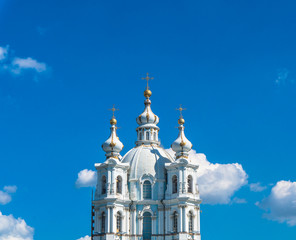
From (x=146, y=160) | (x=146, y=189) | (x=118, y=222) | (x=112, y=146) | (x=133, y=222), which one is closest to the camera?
(x=118, y=222)

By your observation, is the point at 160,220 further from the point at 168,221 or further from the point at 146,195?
the point at 146,195

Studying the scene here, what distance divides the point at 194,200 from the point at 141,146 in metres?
9.83

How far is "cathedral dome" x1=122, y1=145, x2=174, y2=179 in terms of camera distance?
86.2 metres

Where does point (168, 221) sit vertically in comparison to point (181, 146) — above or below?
below

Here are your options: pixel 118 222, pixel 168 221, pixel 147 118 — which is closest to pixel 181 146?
pixel 147 118

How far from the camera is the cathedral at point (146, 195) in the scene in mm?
82875

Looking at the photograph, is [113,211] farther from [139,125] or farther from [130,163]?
[139,125]

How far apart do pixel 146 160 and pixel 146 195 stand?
4.12m

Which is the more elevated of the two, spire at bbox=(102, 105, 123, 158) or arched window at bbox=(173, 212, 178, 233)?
spire at bbox=(102, 105, 123, 158)

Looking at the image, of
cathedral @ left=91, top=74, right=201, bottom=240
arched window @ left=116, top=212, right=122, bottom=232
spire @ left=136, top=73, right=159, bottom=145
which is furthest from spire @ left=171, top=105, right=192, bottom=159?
arched window @ left=116, top=212, right=122, bottom=232

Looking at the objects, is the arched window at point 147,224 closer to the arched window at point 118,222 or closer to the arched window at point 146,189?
the arched window at point 146,189

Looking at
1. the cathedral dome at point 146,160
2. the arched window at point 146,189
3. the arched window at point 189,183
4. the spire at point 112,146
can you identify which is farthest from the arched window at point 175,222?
the spire at point 112,146

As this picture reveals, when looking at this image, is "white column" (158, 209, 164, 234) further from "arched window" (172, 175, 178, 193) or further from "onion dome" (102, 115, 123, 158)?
"onion dome" (102, 115, 123, 158)

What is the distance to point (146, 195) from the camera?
85.7m
